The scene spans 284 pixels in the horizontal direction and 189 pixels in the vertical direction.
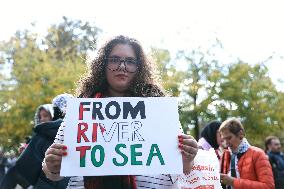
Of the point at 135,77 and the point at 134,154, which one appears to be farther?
the point at 135,77

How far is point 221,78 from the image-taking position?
2119 centimetres

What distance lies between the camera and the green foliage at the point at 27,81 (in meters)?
20.4

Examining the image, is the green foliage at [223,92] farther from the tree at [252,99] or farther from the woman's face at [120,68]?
the woman's face at [120,68]

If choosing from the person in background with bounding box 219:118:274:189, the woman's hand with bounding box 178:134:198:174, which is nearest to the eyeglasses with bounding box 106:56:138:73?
the woman's hand with bounding box 178:134:198:174

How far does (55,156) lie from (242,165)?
3091 millimetres

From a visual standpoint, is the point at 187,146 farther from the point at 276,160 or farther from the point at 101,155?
the point at 276,160

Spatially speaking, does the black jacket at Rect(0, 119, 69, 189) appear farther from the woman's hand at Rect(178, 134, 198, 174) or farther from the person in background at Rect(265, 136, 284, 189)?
the person in background at Rect(265, 136, 284, 189)

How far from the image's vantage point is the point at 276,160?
28.4 ft

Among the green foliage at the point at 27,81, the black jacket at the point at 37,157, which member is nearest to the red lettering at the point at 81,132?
the black jacket at the point at 37,157

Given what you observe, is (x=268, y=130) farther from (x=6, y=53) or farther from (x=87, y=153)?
(x=87, y=153)

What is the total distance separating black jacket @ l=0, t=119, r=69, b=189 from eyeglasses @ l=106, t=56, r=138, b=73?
128cm

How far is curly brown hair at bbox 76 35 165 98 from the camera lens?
261 cm

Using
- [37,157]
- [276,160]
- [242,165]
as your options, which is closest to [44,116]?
[37,157]

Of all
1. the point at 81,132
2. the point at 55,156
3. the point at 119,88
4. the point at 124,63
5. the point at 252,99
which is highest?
the point at 252,99
